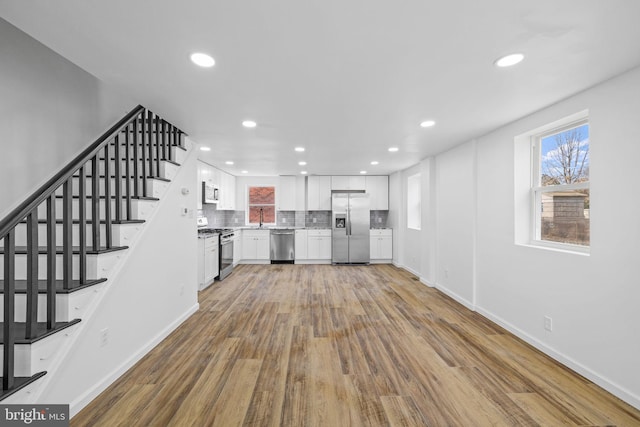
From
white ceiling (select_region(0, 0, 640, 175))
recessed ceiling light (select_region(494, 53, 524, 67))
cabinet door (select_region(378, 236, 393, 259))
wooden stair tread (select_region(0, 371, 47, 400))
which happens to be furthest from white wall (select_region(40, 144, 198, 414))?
cabinet door (select_region(378, 236, 393, 259))

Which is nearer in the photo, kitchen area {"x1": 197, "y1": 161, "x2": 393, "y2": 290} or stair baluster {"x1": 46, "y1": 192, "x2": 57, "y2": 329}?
stair baluster {"x1": 46, "y1": 192, "x2": 57, "y2": 329}

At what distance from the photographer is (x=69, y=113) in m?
2.74

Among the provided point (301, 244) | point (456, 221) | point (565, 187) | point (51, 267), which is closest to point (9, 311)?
point (51, 267)

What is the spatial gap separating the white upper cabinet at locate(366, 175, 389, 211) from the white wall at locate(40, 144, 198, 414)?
493 cm

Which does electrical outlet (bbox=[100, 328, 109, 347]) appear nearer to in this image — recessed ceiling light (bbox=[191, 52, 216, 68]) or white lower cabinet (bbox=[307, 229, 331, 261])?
recessed ceiling light (bbox=[191, 52, 216, 68])

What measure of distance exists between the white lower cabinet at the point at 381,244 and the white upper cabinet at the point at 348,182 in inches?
51.2

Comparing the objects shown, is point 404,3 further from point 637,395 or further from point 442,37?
point 637,395

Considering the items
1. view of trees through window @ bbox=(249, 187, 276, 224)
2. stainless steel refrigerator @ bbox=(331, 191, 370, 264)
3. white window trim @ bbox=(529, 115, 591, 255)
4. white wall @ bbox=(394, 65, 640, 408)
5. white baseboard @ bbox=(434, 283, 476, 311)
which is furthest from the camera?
view of trees through window @ bbox=(249, 187, 276, 224)

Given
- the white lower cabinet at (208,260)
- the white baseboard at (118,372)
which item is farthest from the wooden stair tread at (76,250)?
the white lower cabinet at (208,260)

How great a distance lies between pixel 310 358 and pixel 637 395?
235 cm

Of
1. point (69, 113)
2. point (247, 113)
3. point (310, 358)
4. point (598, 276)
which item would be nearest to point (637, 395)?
point (598, 276)

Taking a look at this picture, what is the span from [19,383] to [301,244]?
5.99 metres

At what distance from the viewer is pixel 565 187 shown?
8.71ft

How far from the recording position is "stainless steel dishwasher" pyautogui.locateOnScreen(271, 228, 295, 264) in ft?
23.8
